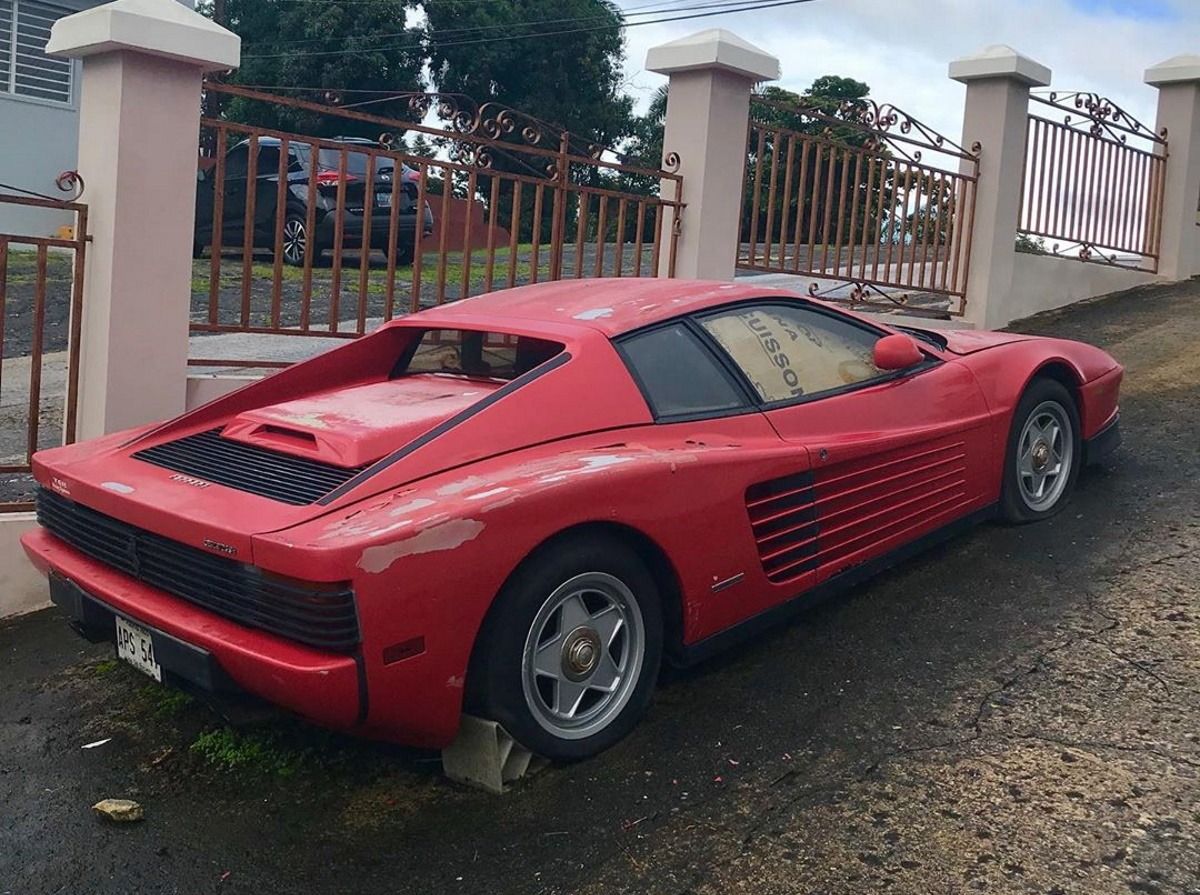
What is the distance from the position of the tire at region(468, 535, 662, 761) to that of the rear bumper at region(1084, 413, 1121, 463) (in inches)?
109

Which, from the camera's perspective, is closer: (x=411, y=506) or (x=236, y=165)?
(x=411, y=506)

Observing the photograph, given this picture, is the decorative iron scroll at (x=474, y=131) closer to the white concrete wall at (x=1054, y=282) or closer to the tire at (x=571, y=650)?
the tire at (x=571, y=650)

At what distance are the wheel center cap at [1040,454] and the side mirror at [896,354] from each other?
3.42 ft

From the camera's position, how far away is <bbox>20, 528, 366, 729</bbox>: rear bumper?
275 cm

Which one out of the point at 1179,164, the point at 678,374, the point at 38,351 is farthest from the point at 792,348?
the point at 1179,164

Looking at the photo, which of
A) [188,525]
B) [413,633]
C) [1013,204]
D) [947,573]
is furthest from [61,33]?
[1013,204]

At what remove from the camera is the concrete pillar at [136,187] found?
4.81 metres

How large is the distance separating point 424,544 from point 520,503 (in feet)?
Result: 0.95

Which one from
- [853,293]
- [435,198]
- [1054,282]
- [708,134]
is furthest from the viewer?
[1054,282]

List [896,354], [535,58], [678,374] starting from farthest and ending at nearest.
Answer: [535,58] → [896,354] → [678,374]

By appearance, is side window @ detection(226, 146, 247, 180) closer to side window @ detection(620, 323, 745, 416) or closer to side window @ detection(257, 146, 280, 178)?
side window @ detection(257, 146, 280, 178)

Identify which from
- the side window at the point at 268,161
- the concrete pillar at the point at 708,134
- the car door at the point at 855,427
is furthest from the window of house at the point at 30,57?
the car door at the point at 855,427

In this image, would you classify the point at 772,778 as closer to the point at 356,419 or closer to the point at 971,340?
the point at 356,419

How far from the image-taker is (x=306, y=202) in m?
6.40
